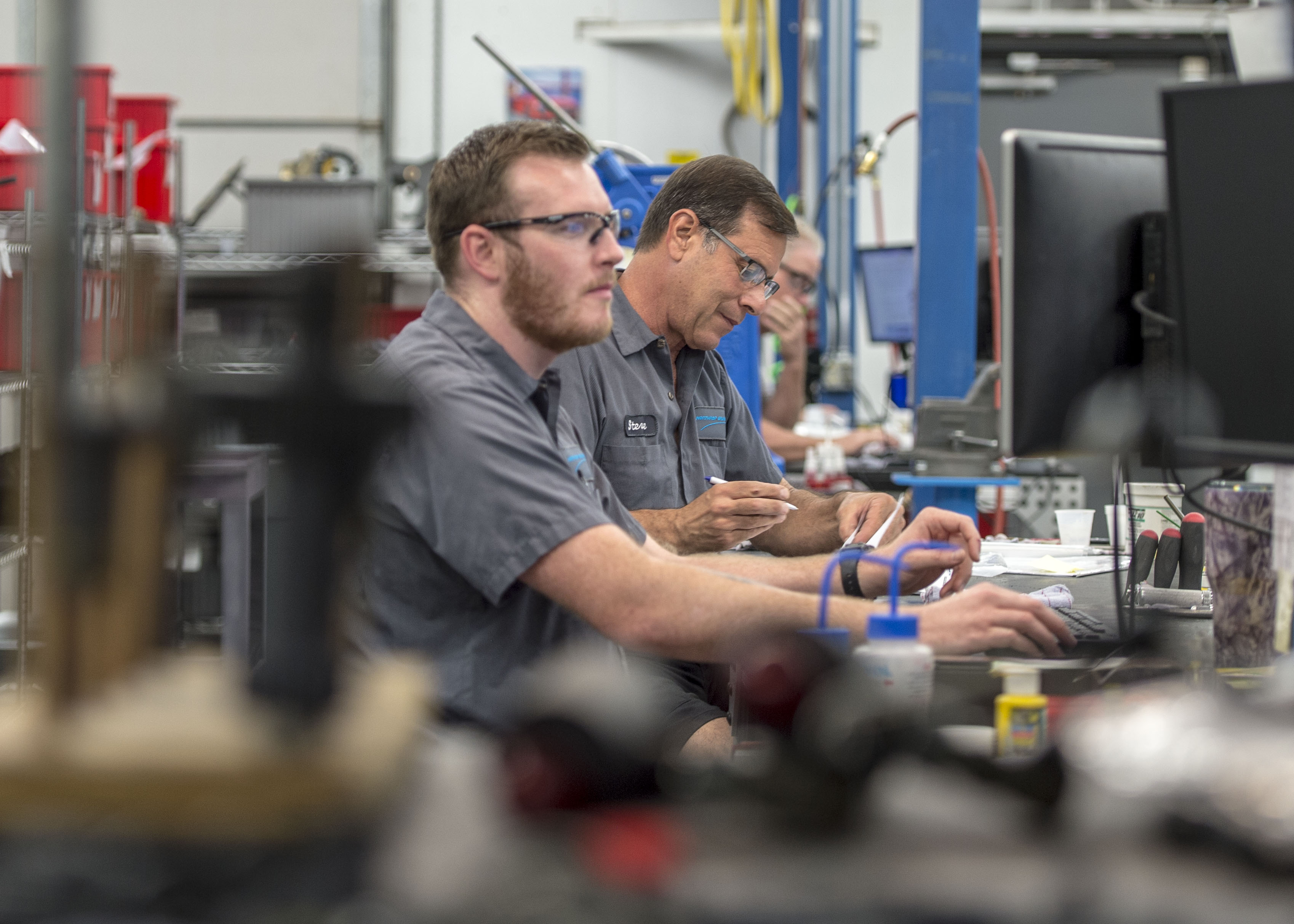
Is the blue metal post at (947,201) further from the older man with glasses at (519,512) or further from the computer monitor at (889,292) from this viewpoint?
the older man with glasses at (519,512)

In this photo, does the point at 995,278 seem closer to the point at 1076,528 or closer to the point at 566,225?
the point at 1076,528

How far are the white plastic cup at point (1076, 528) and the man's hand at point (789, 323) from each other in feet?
6.26

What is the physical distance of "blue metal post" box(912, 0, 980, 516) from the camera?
10.4 feet

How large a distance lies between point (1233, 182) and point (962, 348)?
2.11 meters

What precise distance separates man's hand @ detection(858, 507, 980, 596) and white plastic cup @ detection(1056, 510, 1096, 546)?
573 mm

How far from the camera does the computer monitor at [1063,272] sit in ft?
4.61

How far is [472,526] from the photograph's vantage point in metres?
1.37

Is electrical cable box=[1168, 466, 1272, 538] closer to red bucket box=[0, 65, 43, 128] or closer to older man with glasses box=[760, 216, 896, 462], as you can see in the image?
older man with glasses box=[760, 216, 896, 462]

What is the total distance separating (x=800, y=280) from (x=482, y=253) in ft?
9.15

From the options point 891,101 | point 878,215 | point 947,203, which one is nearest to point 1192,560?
point 947,203

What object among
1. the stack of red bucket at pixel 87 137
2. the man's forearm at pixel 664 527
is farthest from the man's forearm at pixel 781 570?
the stack of red bucket at pixel 87 137

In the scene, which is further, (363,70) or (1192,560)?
(363,70)

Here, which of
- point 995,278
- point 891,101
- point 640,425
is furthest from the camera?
point 891,101

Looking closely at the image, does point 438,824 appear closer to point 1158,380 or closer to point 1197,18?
point 1158,380
